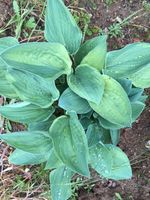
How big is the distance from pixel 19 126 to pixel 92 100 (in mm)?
878

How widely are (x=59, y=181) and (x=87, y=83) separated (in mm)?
515

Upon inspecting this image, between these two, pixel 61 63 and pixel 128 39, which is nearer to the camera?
pixel 61 63

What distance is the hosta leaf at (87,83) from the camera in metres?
1.05

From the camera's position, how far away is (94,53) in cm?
107

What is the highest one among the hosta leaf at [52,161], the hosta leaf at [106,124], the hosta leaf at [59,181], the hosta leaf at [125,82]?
the hosta leaf at [125,82]

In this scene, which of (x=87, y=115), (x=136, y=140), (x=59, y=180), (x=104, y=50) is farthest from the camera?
(x=136, y=140)

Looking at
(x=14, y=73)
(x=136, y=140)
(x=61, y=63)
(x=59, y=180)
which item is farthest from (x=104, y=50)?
(x=136, y=140)

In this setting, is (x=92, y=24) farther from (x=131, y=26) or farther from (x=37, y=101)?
(x=37, y=101)

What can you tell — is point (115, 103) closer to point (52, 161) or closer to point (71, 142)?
point (71, 142)

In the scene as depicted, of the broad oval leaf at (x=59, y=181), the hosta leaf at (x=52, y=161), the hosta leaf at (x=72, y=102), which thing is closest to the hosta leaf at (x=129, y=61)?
the hosta leaf at (x=72, y=102)

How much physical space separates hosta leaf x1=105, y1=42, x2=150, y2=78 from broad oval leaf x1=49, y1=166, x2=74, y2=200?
468 millimetres

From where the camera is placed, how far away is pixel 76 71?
1121 mm

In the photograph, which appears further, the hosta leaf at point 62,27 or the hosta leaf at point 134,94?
the hosta leaf at point 134,94

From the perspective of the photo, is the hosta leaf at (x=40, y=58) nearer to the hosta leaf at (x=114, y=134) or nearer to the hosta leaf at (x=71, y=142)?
the hosta leaf at (x=71, y=142)
